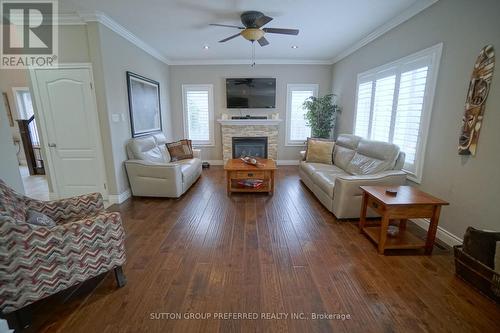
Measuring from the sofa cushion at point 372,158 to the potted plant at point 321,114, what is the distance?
5.94 ft

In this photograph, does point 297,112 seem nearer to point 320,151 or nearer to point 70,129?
point 320,151

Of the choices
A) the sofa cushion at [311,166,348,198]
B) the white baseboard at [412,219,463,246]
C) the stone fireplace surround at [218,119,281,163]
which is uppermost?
the stone fireplace surround at [218,119,281,163]

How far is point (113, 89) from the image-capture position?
3.38 metres

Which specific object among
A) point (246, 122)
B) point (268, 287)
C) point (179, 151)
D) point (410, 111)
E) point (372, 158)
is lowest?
point (268, 287)

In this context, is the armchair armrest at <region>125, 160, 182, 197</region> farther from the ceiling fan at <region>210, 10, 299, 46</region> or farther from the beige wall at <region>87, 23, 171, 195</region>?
the ceiling fan at <region>210, 10, 299, 46</region>

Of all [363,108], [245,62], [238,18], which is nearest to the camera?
[238,18]

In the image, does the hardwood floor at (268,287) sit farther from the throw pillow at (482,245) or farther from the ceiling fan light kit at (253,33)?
the ceiling fan light kit at (253,33)

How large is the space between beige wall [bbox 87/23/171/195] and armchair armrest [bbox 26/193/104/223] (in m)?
1.52

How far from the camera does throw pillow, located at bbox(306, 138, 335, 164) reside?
4.40 meters

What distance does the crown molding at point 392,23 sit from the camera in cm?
267

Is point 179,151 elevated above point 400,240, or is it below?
above

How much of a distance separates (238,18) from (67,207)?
324 cm

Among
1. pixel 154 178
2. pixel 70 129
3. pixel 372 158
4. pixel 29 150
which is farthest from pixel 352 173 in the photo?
pixel 29 150

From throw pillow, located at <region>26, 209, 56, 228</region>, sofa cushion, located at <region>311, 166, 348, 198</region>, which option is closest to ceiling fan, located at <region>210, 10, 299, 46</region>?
sofa cushion, located at <region>311, 166, 348, 198</region>
